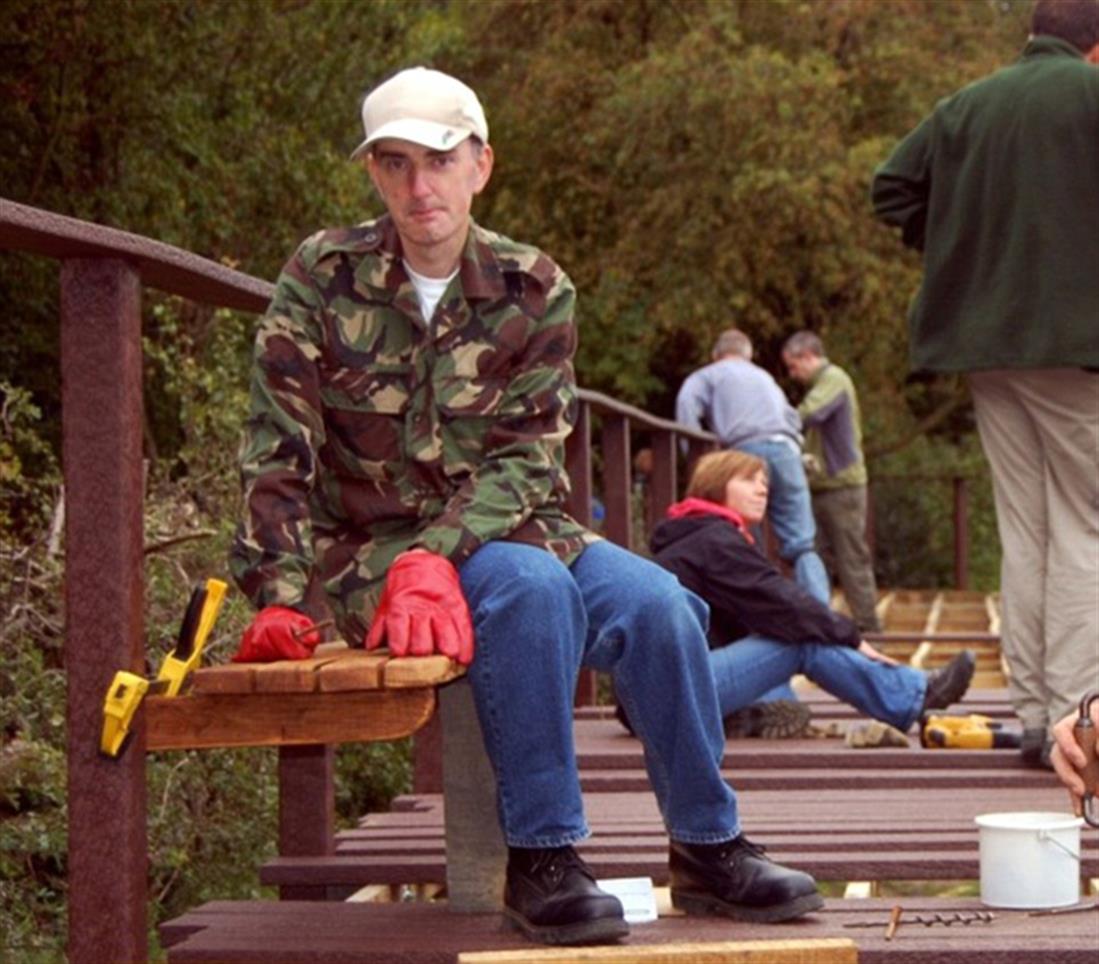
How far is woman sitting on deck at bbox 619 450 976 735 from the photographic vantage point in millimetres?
6598

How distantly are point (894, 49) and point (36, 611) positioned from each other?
63.6 feet

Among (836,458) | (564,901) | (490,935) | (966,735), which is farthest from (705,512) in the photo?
(836,458)

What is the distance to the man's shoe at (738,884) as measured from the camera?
3.75 metres

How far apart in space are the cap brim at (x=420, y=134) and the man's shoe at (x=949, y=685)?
324cm

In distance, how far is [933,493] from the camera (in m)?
25.9

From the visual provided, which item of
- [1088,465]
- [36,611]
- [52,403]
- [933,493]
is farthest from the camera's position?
[933,493]

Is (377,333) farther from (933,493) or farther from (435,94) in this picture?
(933,493)

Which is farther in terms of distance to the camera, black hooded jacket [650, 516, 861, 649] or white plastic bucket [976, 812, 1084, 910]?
black hooded jacket [650, 516, 861, 649]

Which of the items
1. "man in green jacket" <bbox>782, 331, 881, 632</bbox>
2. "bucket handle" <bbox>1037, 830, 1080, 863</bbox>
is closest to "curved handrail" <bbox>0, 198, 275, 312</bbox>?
"bucket handle" <bbox>1037, 830, 1080, 863</bbox>

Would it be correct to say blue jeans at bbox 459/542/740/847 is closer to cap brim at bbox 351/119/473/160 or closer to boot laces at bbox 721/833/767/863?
boot laces at bbox 721/833/767/863

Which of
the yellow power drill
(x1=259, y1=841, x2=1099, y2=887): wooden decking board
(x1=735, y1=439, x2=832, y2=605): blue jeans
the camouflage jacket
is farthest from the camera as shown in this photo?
(x1=735, y1=439, x2=832, y2=605): blue jeans

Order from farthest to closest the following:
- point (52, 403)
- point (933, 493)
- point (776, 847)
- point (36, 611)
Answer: point (933, 493) → point (52, 403) → point (36, 611) → point (776, 847)

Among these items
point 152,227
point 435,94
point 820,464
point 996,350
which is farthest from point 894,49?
point 435,94

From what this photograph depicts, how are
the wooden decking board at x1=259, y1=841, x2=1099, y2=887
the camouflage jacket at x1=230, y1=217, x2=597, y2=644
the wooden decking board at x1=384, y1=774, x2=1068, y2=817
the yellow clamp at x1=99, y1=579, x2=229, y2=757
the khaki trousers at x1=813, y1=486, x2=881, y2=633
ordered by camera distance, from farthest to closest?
the khaki trousers at x1=813, y1=486, x2=881, y2=633 < the wooden decking board at x1=384, y1=774, x2=1068, y2=817 < the wooden decking board at x1=259, y1=841, x2=1099, y2=887 < the camouflage jacket at x1=230, y1=217, x2=597, y2=644 < the yellow clamp at x1=99, y1=579, x2=229, y2=757
